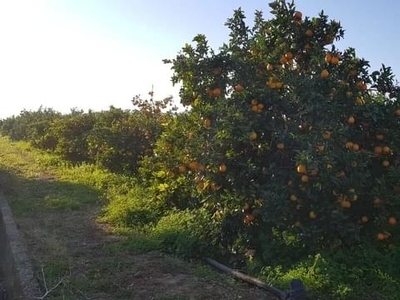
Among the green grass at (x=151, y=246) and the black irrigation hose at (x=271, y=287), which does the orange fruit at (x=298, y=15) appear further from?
the black irrigation hose at (x=271, y=287)

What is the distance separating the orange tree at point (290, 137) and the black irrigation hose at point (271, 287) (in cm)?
34

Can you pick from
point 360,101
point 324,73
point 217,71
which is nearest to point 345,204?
point 360,101

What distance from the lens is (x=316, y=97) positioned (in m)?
5.02

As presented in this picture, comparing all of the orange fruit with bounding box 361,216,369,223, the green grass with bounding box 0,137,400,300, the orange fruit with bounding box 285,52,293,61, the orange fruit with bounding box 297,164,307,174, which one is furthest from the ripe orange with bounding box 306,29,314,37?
the green grass with bounding box 0,137,400,300

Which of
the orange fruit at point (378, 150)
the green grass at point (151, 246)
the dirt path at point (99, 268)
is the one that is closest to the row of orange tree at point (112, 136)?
the green grass at point (151, 246)

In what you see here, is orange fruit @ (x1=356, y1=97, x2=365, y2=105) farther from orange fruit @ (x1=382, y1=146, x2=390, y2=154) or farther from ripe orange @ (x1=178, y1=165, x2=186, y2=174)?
ripe orange @ (x1=178, y1=165, x2=186, y2=174)

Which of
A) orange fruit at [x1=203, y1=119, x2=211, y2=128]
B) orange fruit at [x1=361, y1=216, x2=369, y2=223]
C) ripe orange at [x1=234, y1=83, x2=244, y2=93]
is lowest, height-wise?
orange fruit at [x1=361, y1=216, x2=369, y2=223]

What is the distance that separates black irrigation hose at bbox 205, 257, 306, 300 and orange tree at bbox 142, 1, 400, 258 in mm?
341

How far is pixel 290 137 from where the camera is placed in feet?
16.5

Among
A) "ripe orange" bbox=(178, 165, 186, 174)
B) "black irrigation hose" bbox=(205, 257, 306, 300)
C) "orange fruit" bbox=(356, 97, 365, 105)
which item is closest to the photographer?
"black irrigation hose" bbox=(205, 257, 306, 300)

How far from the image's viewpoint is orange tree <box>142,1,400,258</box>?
15.7 feet

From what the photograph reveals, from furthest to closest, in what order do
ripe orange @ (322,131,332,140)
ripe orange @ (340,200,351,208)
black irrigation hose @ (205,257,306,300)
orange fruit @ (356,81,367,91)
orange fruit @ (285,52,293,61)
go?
1. orange fruit @ (285,52,293,61)
2. orange fruit @ (356,81,367,91)
3. ripe orange @ (322,131,332,140)
4. ripe orange @ (340,200,351,208)
5. black irrigation hose @ (205,257,306,300)

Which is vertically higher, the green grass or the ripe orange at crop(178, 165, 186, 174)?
the ripe orange at crop(178, 165, 186, 174)

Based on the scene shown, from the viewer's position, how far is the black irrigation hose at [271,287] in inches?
134
